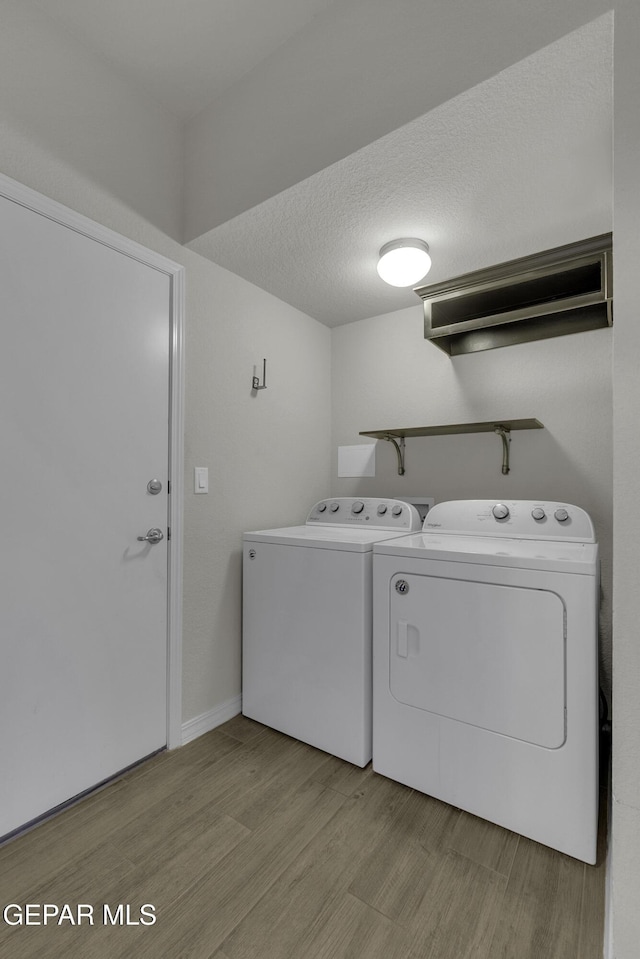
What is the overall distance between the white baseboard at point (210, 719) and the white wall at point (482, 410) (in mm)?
1325

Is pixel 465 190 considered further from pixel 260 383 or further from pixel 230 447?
pixel 230 447

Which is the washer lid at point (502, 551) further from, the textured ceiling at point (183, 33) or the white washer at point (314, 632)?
the textured ceiling at point (183, 33)

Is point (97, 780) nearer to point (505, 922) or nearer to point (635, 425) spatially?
point (505, 922)

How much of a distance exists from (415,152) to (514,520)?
4.65 feet

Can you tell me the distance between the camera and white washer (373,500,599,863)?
50.4 inches

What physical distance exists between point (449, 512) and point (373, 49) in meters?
1.72

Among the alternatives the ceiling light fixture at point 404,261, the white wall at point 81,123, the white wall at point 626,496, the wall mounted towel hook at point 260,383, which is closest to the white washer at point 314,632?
the wall mounted towel hook at point 260,383

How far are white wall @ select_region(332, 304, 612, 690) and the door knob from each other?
4.21 feet

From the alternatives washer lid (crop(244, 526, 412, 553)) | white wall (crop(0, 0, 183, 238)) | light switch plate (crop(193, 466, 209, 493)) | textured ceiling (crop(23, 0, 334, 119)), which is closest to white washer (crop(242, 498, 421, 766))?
washer lid (crop(244, 526, 412, 553))

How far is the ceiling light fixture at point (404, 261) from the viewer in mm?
1886

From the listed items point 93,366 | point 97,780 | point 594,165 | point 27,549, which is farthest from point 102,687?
point 594,165

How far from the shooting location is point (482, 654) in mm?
1430

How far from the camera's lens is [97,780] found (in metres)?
1.59

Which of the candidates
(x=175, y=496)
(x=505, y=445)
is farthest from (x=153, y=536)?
(x=505, y=445)
